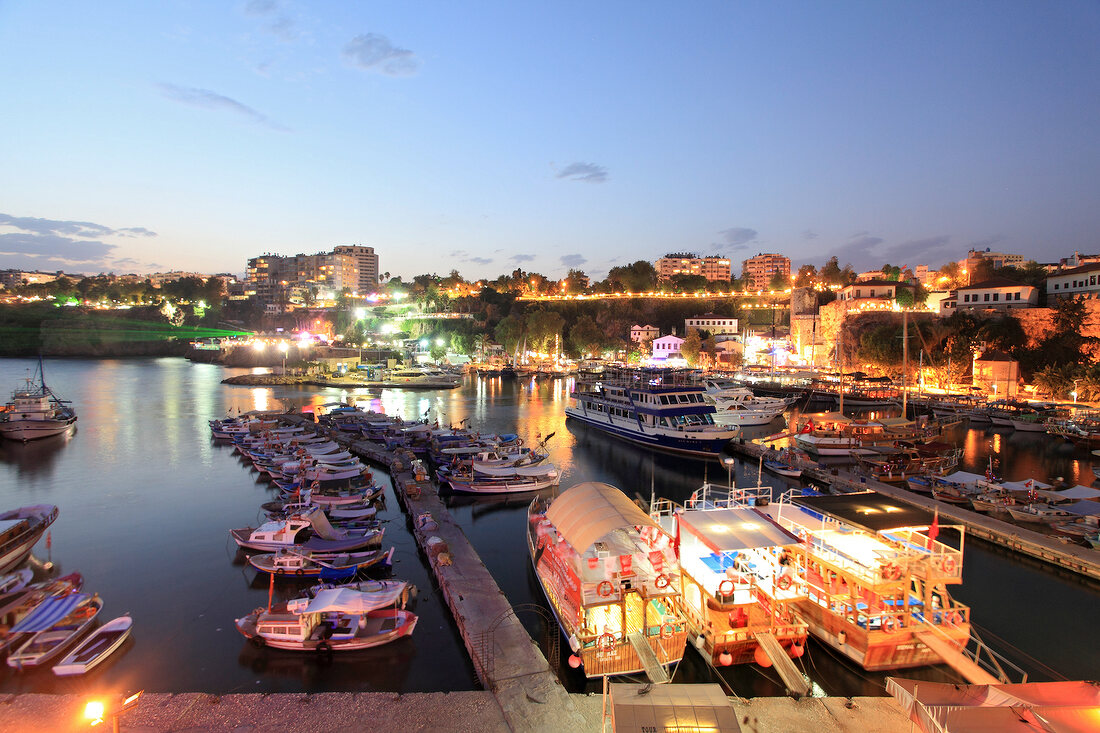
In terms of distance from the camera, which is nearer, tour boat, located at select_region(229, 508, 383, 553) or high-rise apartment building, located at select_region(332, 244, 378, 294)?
tour boat, located at select_region(229, 508, 383, 553)

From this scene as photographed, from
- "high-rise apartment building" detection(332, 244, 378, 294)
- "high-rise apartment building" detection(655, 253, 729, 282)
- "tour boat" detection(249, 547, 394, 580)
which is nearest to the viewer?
"tour boat" detection(249, 547, 394, 580)

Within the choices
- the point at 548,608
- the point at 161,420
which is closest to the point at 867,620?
the point at 548,608

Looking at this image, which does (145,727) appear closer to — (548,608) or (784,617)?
(548,608)

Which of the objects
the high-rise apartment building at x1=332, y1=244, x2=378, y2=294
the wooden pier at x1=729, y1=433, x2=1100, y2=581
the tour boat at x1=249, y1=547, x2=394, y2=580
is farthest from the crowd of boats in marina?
the high-rise apartment building at x1=332, y1=244, x2=378, y2=294

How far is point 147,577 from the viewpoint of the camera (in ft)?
40.5

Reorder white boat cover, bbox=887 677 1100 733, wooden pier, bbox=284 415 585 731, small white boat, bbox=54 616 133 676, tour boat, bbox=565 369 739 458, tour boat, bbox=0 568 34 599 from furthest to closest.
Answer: tour boat, bbox=565 369 739 458
tour boat, bbox=0 568 34 599
small white boat, bbox=54 616 133 676
wooden pier, bbox=284 415 585 731
white boat cover, bbox=887 677 1100 733

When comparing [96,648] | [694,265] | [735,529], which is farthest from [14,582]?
[694,265]

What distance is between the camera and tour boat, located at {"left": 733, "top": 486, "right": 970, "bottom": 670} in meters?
8.08

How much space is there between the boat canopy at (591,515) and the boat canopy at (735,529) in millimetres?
805

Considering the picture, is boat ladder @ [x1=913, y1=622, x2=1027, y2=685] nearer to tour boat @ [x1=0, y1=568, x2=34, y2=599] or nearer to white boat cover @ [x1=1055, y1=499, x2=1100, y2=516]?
white boat cover @ [x1=1055, y1=499, x2=1100, y2=516]

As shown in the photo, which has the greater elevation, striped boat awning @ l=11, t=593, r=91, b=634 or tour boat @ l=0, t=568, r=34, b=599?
tour boat @ l=0, t=568, r=34, b=599

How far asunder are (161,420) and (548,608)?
3223 centimetres

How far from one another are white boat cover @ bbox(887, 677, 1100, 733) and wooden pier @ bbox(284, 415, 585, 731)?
3458 mm

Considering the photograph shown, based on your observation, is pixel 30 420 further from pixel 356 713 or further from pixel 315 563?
pixel 356 713
